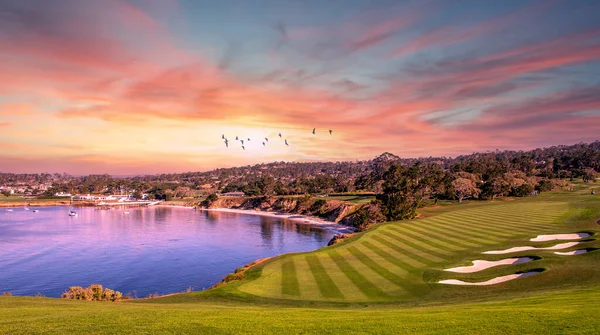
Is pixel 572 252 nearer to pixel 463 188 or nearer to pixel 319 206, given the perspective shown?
pixel 463 188

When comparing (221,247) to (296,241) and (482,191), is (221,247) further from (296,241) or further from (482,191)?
(482,191)

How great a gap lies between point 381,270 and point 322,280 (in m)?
5.74

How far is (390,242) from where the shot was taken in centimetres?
4266

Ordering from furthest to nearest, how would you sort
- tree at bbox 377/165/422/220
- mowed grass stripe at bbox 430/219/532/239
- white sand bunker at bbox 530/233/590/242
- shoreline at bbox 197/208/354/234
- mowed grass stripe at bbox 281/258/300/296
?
shoreline at bbox 197/208/354/234, tree at bbox 377/165/422/220, mowed grass stripe at bbox 430/219/532/239, white sand bunker at bbox 530/233/590/242, mowed grass stripe at bbox 281/258/300/296

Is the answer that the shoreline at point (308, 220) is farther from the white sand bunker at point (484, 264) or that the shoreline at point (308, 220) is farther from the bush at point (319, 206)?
the white sand bunker at point (484, 264)

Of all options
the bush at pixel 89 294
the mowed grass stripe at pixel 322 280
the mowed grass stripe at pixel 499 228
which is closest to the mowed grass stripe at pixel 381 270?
the mowed grass stripe at pixel 322 280

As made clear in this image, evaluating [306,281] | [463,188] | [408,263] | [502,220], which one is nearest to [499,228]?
[502,220]

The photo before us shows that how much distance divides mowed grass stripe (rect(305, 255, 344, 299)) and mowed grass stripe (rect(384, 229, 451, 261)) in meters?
11.5

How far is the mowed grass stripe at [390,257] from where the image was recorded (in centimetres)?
3080

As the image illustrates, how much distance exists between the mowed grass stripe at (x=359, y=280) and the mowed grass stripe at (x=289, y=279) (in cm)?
432

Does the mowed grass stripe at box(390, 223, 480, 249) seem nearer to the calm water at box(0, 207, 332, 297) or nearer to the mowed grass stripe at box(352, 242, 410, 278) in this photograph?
the mowed grass stripe at box(352, 242, 410, 278)

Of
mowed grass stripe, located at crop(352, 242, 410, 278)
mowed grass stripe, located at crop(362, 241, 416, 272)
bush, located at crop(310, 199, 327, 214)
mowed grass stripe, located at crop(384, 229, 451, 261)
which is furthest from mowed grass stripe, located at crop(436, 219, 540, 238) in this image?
bush, located at crop(310, 199, 327, 214)

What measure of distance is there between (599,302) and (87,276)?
60.1 metres

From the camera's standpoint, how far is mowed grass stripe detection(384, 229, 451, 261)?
114ft
